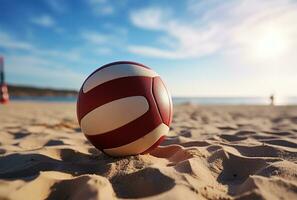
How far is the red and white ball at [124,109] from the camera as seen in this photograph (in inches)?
109

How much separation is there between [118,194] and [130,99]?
946 millimetres

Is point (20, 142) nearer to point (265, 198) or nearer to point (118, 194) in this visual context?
point (118, 194)

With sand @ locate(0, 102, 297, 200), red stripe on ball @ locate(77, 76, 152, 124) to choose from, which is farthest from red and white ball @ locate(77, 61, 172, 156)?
sand @ locate(0, 102, 297, 200)

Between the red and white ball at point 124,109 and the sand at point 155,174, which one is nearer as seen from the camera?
the sand at point 155,174

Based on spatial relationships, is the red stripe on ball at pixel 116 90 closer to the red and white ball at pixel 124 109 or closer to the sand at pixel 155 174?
the red and white ball at pixel 124 109

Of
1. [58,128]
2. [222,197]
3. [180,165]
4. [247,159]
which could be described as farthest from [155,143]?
[58,128]

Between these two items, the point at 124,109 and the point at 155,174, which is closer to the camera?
the point at 155,174

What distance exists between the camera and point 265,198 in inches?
74.3

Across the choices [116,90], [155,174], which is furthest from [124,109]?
[155,174]

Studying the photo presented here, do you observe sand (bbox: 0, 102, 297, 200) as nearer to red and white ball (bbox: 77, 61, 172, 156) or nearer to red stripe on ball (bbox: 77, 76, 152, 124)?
red and white ball (bbox: 77, 61, 172, 156)

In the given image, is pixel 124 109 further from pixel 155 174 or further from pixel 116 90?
pixel 155 174

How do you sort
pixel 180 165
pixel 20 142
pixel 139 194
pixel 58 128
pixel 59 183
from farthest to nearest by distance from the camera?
1. pixel 58 128
2. pixel 20 142
3. pixel 180 165
4. pixel 59 183
5. pixel 139 194

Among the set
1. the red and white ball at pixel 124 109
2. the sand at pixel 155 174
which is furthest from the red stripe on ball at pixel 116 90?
the sand at pixel 155 174

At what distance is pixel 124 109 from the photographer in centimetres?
276
